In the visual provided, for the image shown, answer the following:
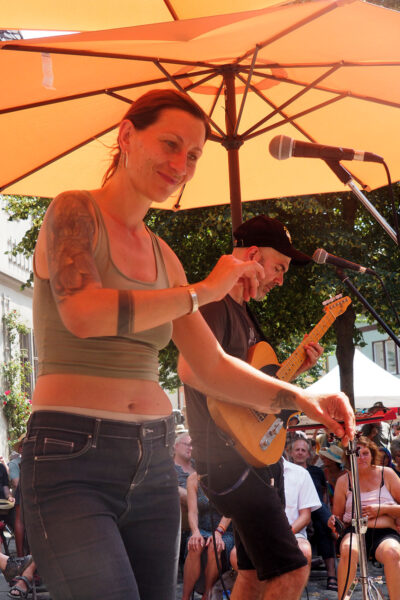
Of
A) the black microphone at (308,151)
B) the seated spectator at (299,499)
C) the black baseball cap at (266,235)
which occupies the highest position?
the black microphone at (308,151)

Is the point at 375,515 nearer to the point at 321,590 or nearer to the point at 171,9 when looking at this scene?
the point at 321,590

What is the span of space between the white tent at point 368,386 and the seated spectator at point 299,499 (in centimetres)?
1105

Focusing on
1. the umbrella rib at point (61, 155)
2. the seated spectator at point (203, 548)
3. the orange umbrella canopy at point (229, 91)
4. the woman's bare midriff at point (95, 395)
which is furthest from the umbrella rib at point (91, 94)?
the seated spectator at point (203, 548)

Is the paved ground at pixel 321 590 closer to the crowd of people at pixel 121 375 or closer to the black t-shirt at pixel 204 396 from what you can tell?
the black t-shirt at pixel 204 396

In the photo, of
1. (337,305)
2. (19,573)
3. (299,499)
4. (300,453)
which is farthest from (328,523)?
(19,573)

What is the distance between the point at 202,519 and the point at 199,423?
568cm

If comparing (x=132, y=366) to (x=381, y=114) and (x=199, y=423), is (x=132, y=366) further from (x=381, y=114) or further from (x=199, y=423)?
(x=381, y=114)

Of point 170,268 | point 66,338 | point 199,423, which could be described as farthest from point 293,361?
point 66,338

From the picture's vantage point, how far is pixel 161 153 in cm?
226

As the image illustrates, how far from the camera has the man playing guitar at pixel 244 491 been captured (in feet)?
12.1

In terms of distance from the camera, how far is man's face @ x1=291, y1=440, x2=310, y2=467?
11062 millimetres

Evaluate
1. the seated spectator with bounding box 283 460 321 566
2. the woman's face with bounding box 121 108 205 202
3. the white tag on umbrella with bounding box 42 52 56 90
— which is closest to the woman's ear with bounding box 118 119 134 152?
the woman's face with bounding box 121 108 205 202

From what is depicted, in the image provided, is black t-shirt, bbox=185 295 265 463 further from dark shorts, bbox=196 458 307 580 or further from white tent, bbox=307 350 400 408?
white tent, bbox=307 350 400 408

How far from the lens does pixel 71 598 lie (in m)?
1.95
